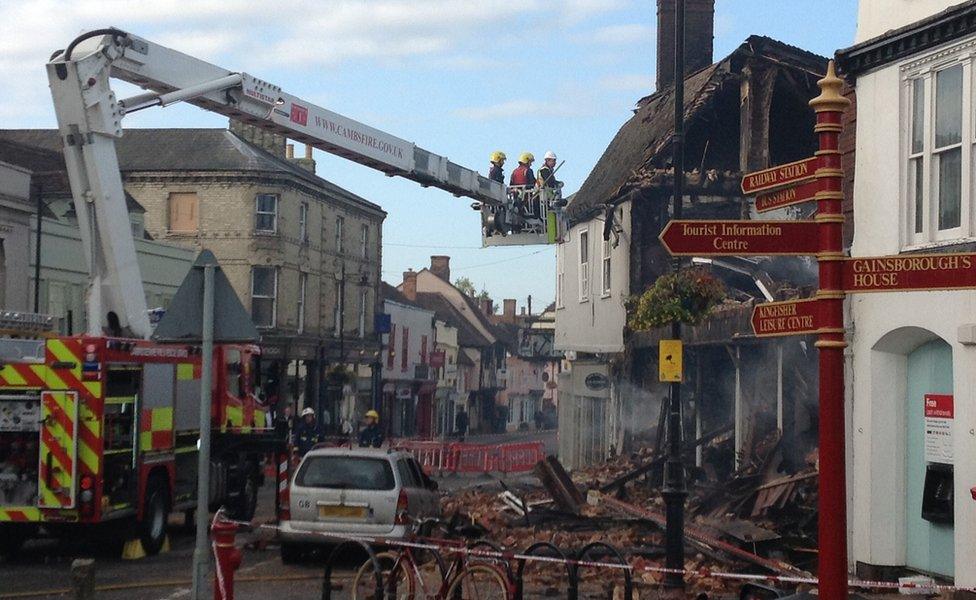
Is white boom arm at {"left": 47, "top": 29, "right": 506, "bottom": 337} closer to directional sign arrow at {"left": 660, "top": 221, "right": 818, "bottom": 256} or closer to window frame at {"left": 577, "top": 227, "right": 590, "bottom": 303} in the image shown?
directional sign arrow at {"left": 660, "top": 221, "right": 818, "bottom": 256}

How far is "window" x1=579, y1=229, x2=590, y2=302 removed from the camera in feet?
109

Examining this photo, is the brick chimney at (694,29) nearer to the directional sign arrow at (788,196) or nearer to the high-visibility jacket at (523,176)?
the high-visibility jacket at (523,176)

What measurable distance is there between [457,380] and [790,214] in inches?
2526

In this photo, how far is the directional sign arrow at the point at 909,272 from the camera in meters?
7.74

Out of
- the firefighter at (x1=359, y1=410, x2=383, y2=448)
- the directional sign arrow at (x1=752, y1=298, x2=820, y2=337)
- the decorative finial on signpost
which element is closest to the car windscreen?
the directional sign arrow at (x1=752, y1=298, x2=820, y2=337)

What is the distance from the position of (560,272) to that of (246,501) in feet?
53.9

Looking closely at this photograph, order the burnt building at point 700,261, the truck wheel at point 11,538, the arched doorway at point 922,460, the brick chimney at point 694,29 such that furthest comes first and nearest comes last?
the brick chimney at point 694,29 → the burnt building at point 700,261 → the truck wheel at point 11,538 → the arched doorway at point 922,460

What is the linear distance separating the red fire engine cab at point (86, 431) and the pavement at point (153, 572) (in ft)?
1.78

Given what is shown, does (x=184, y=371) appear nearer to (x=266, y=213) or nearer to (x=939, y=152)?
(x=939, y=152)

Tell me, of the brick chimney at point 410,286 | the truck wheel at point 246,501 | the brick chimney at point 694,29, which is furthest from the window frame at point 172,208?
the brick chimney at point 410,286

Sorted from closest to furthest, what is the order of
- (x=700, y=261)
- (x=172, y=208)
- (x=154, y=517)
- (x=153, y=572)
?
(x=153, y=572), (x=154, y=517), (x=700, y=261), (x=172, y=208)

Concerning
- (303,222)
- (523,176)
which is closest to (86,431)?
(523,176)

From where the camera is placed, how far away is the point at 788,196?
28.1ft

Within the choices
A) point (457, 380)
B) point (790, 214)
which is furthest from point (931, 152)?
point (457, 380)
